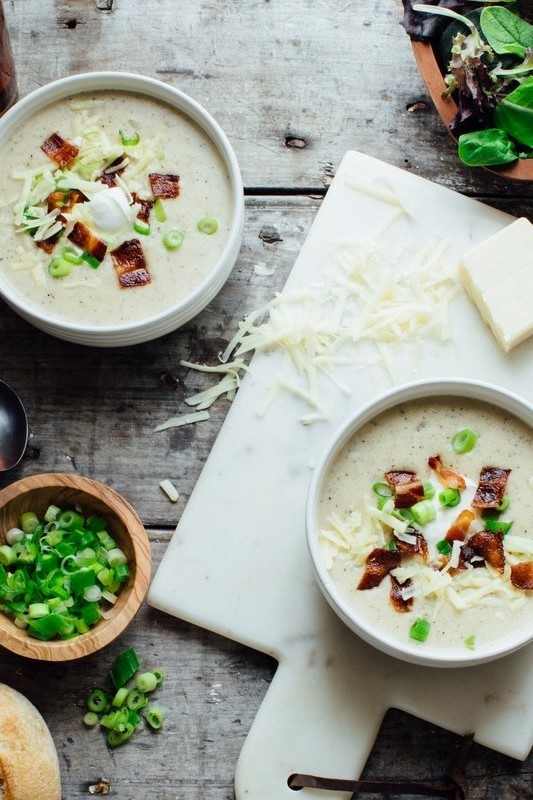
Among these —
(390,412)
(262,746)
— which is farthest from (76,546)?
(390,412)

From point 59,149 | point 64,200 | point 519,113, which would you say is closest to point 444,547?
point 519,113

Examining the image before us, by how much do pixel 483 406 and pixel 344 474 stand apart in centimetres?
35

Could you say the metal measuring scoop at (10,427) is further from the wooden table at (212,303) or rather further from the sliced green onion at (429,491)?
the sliced green onion at (429,491)

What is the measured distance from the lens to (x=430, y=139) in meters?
2.56

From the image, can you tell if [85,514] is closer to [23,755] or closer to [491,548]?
[23,755]

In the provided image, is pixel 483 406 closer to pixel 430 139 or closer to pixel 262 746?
pixel 430 139

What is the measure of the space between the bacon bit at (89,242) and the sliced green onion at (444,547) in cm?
102

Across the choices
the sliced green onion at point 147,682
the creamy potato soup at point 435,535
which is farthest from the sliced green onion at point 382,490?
the sliced green onion at point 147,682

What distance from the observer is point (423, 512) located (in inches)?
83.6

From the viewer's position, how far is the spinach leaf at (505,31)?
90.9 inches

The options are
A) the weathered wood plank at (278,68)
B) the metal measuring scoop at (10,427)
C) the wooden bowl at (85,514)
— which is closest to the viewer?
the wooden bowl at (85,514)

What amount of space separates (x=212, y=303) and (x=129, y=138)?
46cm

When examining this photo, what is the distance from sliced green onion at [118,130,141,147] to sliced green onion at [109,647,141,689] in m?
1.24

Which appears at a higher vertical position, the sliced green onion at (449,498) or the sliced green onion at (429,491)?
the sliced green onion at (449,498)
